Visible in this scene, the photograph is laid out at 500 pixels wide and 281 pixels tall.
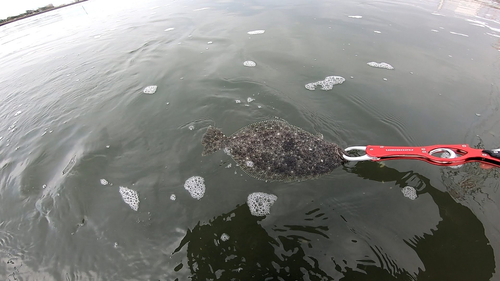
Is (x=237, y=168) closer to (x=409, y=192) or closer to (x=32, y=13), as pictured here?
(x=409, y=192)

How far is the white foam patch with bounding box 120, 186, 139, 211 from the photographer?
406cm

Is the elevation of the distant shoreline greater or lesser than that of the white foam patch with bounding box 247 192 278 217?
greater

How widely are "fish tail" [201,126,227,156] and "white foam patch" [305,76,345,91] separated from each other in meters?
→ 3.21

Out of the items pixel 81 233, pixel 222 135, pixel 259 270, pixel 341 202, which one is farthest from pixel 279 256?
pixel 81 233

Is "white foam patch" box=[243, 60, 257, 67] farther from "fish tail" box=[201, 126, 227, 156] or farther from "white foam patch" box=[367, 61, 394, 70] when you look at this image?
"white foam patch" box=[367, 61, 394, 70]

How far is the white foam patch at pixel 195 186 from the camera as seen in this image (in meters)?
4.18

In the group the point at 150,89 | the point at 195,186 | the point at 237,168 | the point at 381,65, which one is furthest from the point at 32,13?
the point at 381,65

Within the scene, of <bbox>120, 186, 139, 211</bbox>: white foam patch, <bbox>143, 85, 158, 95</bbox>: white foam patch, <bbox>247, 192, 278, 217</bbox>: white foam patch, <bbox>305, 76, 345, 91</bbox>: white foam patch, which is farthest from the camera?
<bbox>143, 85, 158, 95</bbox>: white foam patch

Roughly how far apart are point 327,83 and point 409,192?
3812mm

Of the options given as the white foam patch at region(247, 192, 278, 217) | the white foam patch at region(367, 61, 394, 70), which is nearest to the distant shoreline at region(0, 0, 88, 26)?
the white foam patch at region(247, 192, 278, 217)

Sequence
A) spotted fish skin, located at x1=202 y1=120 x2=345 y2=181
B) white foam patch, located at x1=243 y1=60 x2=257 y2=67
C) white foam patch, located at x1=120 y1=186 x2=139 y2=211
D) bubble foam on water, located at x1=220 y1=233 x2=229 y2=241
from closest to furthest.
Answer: bubble foam on water, located at x1=220 y1=233 x2=229 y2=241, white foam patch, located at x1=120 y1=186 x2=139 y2=211, spotted fish skin, located at x1=202 y1=120 x2=345 y2=181, white foam patch, located at x1=243 y1=60 x2=257 y2=67

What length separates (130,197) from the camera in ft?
13.7

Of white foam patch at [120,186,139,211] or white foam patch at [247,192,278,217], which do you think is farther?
white foam patch at [120,186,139,211]

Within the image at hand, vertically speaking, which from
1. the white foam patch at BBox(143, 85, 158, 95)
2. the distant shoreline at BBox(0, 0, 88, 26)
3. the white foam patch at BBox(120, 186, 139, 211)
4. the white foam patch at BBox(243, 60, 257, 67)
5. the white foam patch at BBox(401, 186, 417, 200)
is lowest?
the white foam patch at BBox(401, 186, 417, 200)
